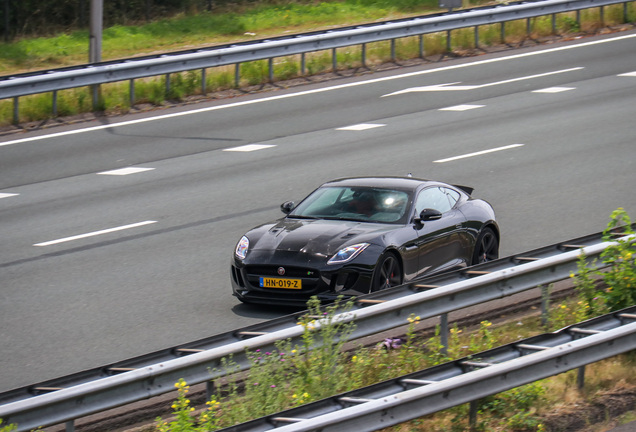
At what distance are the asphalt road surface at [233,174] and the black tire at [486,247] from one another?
2.65 ft

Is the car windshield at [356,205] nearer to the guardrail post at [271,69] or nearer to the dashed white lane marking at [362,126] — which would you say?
the dashed white lane marking at [362,126]

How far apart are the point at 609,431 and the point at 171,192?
9.96 m

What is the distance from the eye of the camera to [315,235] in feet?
36.5

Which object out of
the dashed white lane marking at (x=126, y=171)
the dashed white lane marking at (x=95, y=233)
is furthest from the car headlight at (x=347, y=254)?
the dashed white lane marking at (x=126, y=171)

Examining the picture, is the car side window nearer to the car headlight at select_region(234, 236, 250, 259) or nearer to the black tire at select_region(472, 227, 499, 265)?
the black tire at select_region(472, 227, 499, 265)

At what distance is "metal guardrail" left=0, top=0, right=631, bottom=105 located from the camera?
21297mm

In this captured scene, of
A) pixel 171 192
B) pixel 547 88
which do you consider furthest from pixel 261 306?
pixel 547 88

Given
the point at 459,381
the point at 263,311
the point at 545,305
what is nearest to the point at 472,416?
the point at 459,381

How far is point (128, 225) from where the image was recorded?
14.8 m

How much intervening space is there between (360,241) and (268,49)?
13782mm

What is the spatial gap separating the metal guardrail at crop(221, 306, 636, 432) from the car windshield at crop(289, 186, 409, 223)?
357 cm

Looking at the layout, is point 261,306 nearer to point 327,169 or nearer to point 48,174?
point 327,169

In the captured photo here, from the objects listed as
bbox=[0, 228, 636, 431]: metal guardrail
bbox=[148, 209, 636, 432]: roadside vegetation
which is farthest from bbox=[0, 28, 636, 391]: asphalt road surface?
bbox=[148, 209, 636, 432]: roadside vegetation

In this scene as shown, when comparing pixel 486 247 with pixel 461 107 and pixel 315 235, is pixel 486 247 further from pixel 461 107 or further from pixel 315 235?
pixel 461 107
